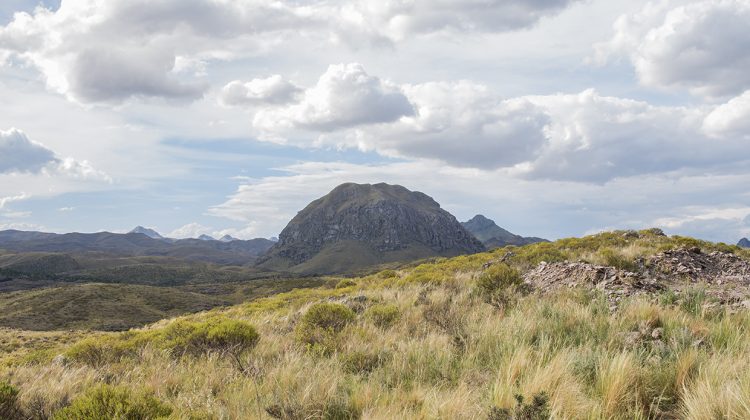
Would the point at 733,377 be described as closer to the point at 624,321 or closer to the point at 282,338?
the point at 624,321

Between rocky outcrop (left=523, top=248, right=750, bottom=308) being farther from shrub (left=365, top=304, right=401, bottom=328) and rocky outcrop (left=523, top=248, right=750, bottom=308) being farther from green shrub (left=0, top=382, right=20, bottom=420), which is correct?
green shrub (left=0, top=382, right=20, bottom=420)

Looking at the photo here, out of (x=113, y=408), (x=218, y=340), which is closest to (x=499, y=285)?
(x=218, y=340)

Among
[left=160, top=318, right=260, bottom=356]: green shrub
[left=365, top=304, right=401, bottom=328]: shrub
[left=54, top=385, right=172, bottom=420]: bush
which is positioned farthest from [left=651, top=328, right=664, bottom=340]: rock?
[left=160, top=318, right=260, bottom=356]: green shrub

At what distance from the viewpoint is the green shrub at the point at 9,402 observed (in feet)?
17.9

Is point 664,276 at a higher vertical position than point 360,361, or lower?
higher

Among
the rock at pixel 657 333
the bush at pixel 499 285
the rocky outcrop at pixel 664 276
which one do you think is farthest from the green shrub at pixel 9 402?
the rocky outcrop at pixel 664 276

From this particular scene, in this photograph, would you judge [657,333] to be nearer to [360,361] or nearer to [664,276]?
[360,361]

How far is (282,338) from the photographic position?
10.8 meters

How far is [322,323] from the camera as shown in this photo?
11.5 m

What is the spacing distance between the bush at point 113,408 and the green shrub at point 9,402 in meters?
1.40

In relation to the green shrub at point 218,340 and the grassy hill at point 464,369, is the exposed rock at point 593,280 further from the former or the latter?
the green shrub at point 218,340

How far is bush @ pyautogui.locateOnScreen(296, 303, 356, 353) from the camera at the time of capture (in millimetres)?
9734

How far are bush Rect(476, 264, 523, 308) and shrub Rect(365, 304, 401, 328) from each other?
2.71 metres

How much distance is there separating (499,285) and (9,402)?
481 inches
